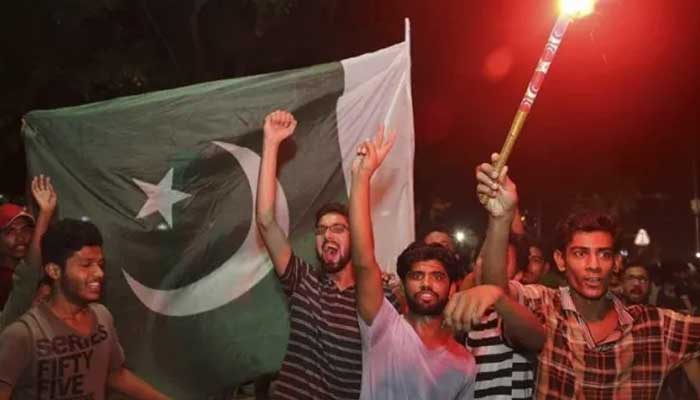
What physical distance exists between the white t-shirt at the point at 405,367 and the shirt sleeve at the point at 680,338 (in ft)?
2.71

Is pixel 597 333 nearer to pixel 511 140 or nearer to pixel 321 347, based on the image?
pixel 511 140

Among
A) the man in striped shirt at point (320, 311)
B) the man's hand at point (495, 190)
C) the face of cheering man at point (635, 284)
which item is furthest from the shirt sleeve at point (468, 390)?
the face of cheering man at point (635, 284)

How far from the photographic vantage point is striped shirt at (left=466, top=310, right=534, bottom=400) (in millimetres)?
4387

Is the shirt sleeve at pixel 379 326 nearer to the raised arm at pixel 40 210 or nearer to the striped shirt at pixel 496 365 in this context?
the striped shirt at pixel 496 365

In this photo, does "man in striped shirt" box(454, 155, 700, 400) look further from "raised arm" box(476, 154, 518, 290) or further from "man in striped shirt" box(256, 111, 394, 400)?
"man in striped shirt" box(256, 111, 394, 400)

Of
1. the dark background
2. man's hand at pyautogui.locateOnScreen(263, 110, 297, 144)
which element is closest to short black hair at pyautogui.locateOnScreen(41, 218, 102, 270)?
man's hand at pyautogui.locateOnScreen(263, 110, 297, 144)

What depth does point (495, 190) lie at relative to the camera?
368 centimetres

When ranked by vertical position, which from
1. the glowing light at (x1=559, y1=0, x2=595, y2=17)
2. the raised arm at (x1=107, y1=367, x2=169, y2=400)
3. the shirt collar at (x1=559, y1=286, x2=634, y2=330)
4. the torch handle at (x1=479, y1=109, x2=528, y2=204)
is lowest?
the raised arm at (x1=107, y1=367, x2=169, y2=400)

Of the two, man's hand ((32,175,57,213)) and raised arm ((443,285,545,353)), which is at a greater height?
man's hand ((32,175,57,213))

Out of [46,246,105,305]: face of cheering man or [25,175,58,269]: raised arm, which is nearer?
[46,246,105,305]: face of cheering man

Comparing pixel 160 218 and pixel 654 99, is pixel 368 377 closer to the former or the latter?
pixel 160 218

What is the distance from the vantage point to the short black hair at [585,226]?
422cm

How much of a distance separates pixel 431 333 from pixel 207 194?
7.19 feet

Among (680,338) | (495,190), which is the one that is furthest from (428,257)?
(680,338)
